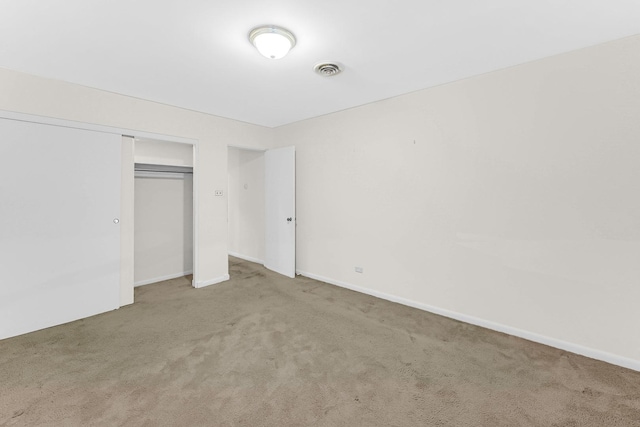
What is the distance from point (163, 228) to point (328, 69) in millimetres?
3517

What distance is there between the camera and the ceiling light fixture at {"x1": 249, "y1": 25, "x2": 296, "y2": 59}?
6.68ft

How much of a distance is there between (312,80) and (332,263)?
256 cm

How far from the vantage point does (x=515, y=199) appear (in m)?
2.67

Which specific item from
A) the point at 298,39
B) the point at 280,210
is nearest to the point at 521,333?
the point at 298,39

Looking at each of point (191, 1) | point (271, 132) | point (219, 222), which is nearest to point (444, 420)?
point (191, 1)

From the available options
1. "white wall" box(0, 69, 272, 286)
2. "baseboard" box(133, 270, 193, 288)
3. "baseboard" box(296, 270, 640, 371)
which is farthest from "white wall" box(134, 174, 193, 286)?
"baseboard" box(296, 270, 640, 371)

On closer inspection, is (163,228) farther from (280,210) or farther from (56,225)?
(280,210)

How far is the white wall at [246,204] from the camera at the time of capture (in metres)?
5.43

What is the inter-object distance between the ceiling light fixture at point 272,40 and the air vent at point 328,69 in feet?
1.48

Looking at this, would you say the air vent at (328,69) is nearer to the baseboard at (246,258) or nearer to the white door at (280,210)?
the white door at (280,210)

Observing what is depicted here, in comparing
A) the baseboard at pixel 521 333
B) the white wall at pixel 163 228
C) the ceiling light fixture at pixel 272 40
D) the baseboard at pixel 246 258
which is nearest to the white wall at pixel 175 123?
the white wall at pixel 163 228

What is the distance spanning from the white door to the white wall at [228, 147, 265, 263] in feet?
1.28

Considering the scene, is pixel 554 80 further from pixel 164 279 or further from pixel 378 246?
pixel 164 279

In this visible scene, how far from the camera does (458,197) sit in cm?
301
